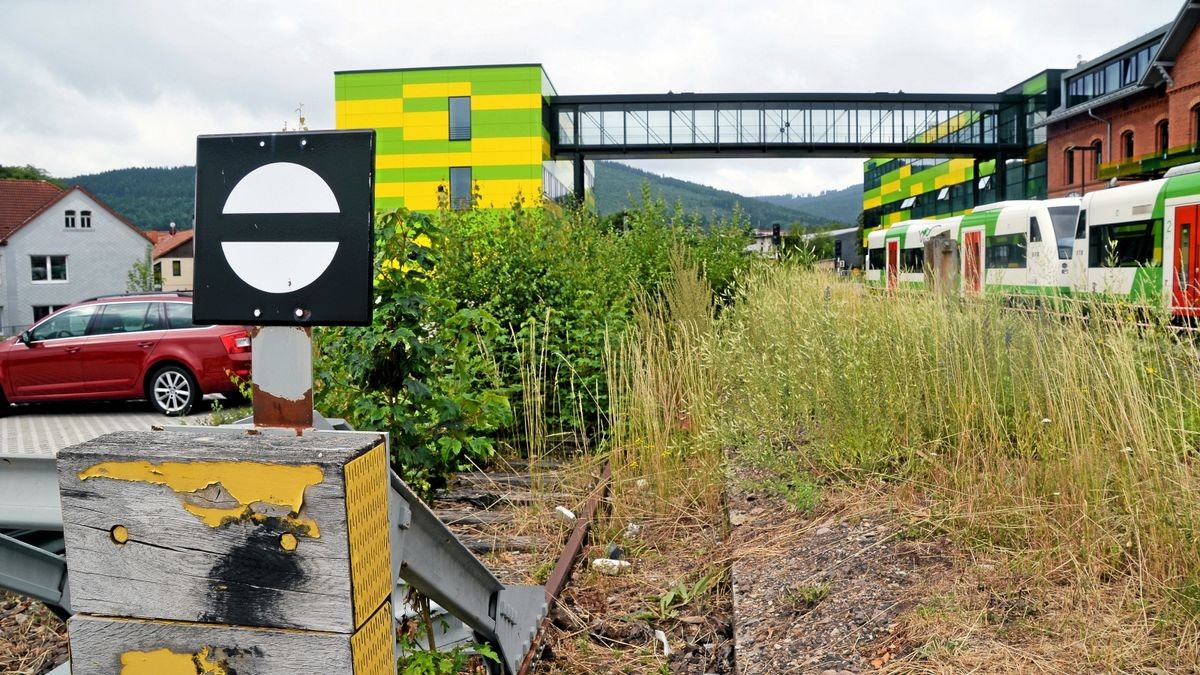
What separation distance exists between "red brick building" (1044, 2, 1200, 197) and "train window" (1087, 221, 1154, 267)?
18.9 m

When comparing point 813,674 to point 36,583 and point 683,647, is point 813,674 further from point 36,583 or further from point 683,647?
point 36,583

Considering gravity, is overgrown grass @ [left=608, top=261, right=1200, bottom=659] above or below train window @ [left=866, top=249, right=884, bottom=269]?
below

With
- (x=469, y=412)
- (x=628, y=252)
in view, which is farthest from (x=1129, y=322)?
(x=628, y=252)

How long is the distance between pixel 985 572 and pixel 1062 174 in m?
49.1

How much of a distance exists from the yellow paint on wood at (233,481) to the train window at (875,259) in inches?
1367

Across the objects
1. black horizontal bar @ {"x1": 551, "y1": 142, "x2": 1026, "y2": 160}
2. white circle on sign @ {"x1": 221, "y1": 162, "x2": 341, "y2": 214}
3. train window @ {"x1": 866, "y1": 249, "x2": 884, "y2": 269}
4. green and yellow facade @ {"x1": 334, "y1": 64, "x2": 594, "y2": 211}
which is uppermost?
green and yellow facade @ {"x1": 334, "y1": 64, "x2": 594, "y2": 211}

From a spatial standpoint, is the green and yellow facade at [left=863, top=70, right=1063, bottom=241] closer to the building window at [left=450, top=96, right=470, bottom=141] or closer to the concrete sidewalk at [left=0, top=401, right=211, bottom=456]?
the building window at [left=450, top=96, right=470, bottom=141]

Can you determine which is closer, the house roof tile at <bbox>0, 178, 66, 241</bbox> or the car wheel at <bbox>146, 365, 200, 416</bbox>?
the car wheel at <bbox>146, 365, 200, 416</bbox>

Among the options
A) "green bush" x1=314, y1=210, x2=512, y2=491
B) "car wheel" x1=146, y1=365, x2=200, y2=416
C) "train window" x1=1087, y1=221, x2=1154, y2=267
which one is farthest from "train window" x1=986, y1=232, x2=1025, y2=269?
"green bush" x1=314, y1=210, x2=512, y2=491

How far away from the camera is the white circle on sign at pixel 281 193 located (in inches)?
77.9

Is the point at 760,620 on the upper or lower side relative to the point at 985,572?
lower

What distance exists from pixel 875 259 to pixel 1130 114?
50.8 feet

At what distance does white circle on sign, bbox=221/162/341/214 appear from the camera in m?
1.98

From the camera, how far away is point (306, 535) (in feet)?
5.77
